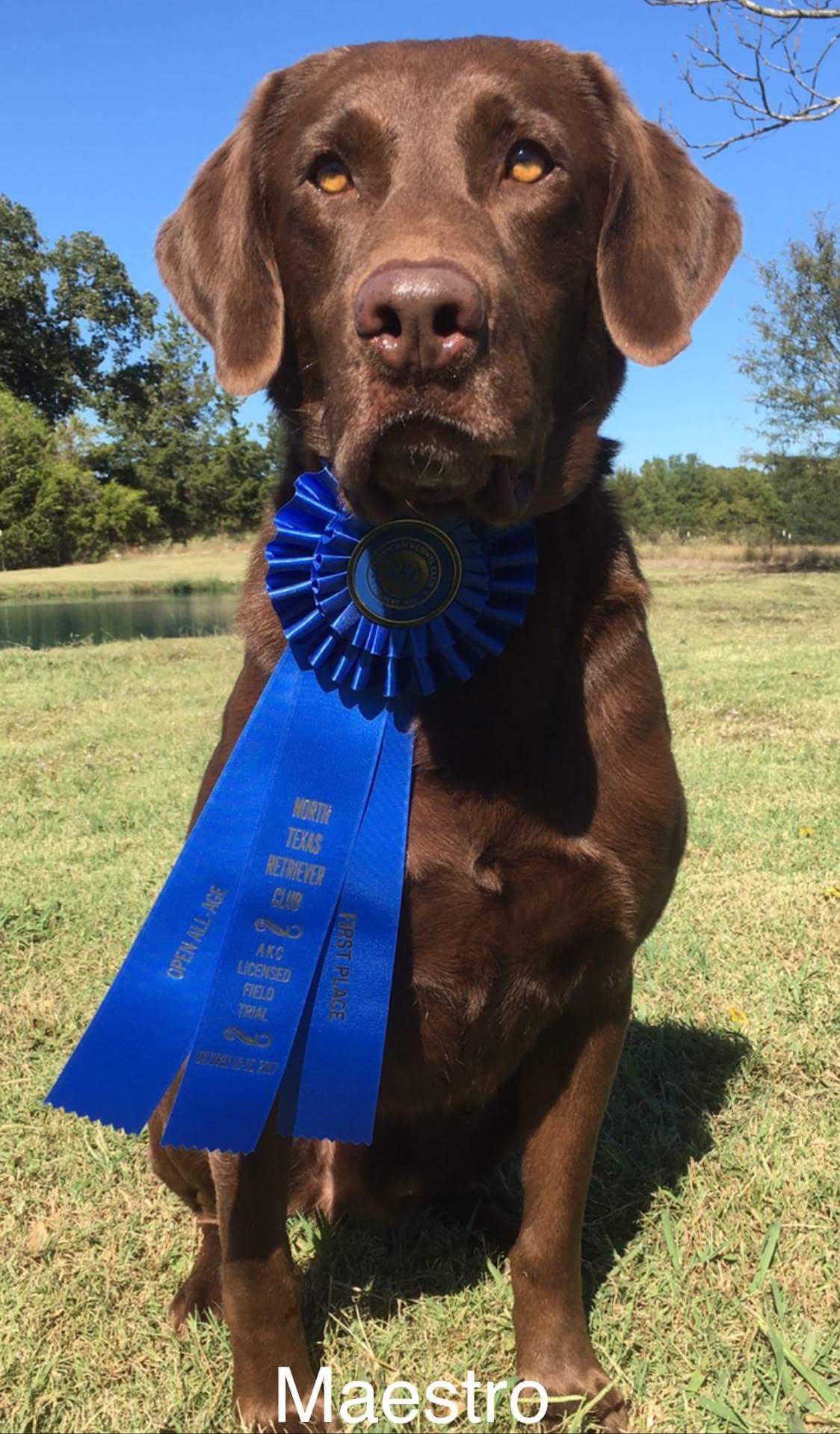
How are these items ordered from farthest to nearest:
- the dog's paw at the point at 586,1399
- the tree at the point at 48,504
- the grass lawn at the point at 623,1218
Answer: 1. the tree at the point at 48,504
2. the grass lawn at the point at 623,1218
3. the dog's paw at the point at 586,1399

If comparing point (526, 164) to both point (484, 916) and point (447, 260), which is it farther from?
point (484, 916)

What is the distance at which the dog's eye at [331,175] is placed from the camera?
6.26ft

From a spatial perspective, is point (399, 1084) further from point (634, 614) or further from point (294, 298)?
Answer: point (294, 298)

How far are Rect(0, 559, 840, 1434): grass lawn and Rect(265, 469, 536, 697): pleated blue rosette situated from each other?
1.27m

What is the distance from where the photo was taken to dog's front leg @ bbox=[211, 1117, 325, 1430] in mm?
1801

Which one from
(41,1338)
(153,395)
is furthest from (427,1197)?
(153,395)

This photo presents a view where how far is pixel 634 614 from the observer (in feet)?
6.56

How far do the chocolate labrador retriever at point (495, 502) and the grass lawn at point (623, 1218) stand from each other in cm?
16

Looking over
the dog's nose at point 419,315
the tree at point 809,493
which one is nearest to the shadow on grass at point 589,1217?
the dog's nose at point 419,315

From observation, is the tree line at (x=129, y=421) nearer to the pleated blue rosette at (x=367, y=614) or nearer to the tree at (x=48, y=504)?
the tree at (x=48, y=504)

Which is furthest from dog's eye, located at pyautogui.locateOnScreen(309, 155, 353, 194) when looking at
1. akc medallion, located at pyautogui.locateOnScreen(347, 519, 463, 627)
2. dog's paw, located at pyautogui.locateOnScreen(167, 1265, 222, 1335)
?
dog's paw, located at pyautogui.locateOnScreen(167, 1265, 222, 1335)

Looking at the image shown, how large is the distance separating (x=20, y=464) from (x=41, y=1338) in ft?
90.2

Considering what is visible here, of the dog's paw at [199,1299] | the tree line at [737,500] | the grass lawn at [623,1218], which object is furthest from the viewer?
the tree line at [737,500]

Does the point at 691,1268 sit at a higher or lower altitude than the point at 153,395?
lower
